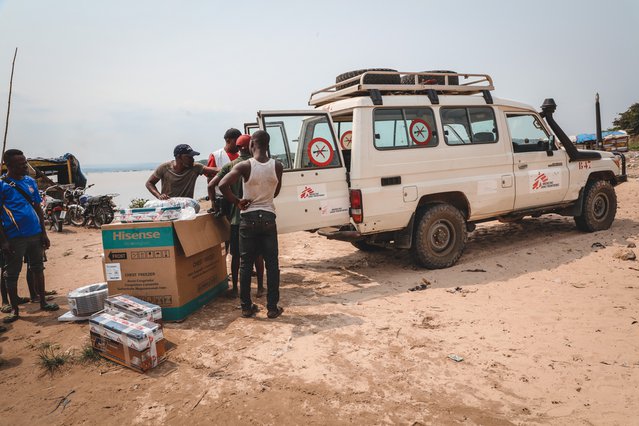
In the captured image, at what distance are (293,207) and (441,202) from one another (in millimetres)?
2144

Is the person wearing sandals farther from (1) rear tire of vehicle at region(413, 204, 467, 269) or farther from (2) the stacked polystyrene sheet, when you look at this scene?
(1) rear tire of vehicle at region(413, 204, 467, 269)

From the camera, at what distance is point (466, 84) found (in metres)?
5.87

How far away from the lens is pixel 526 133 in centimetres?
623

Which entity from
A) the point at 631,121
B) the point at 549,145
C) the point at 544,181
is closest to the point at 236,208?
the point at 544,181

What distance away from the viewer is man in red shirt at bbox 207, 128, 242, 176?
17.7 ft

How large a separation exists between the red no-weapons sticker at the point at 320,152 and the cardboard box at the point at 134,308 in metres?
2.40

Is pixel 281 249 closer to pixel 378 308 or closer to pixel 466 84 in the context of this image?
pixel 378 308

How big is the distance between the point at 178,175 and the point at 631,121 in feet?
134

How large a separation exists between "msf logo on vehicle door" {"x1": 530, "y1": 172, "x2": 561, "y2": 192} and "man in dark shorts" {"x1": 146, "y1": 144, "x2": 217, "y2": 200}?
16.2ft

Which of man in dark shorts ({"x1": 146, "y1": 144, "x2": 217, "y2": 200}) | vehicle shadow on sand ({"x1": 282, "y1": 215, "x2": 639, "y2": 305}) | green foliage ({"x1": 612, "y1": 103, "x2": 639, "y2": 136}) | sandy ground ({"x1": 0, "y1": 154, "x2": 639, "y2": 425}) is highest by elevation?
green foliage ({"x1": 612, "y1": 103, "x2": 639, "y2": 136})

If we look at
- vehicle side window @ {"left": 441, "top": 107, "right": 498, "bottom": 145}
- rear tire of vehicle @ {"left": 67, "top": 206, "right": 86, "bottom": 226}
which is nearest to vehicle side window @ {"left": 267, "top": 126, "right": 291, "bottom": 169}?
vehicle side window @ {"left": 441, "top": 107, "right": 498, "bottom": 145}

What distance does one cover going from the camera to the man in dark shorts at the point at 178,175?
15.6 ft

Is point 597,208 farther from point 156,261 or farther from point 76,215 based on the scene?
point 76,215

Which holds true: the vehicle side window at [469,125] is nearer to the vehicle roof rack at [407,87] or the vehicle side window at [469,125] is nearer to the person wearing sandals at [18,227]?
the vehicle roof rack at [407,87]
